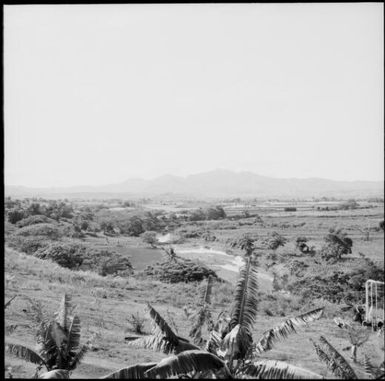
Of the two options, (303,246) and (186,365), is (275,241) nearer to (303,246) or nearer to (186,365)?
(303,246)

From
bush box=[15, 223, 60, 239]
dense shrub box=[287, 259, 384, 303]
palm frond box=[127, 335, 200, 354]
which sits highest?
bush box=[15, 223, 60, 239]

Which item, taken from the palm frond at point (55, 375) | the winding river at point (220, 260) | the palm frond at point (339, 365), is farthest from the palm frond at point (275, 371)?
the winding river at point (220, 260)

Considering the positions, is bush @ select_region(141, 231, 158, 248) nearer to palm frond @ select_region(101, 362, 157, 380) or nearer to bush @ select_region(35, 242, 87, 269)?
bush @ select_region(35, 242, 87, 269)

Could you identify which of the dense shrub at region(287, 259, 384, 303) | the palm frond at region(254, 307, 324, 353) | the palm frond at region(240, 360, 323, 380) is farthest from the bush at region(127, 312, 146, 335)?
the palm frond at region(240, 360, 323, 380)

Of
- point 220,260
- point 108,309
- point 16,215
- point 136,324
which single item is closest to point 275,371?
point 136,324

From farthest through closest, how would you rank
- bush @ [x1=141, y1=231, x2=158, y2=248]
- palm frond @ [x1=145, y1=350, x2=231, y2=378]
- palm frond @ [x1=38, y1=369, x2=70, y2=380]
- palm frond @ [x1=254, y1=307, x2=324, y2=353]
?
bush @ [x1=141, y1=231, x2=158, y2=248] < palm frond @ [x1=254, y1=307, x2=324, y2=353] < palm frond @ [x1=38, y1=369, x2=70, y2=380] < palm frond @ [x1=145, y1=350, x2=231, y2=378]

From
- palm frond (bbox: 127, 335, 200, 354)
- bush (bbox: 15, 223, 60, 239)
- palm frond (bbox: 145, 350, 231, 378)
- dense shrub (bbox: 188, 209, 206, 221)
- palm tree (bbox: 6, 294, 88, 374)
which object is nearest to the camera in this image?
palm frond (bbox: 145, 350, 231, 378)

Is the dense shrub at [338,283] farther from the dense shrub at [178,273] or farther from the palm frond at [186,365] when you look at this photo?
the palm frond at [186,365]

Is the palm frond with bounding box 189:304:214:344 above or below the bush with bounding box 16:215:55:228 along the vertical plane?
below
